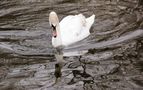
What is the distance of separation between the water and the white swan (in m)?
0.15

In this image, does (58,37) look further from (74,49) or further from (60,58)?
(60,58)

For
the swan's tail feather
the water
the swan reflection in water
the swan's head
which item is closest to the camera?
the water

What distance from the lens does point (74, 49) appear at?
11.0m

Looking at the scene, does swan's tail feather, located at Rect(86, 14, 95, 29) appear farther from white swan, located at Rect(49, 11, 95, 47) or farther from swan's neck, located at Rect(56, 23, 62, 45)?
swan's neck, located at Rect(56, 23, 62, 45)

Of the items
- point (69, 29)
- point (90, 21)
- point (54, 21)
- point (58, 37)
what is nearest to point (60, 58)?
point (58, 37)

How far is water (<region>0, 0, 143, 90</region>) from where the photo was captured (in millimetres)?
9609

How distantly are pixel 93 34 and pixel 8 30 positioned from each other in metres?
2.07

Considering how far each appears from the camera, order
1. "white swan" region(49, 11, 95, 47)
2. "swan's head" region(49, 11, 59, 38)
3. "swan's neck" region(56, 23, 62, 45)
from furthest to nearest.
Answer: "swan's neck" region(56, 23, 62, 45) < "white swan" region(49, 11, 95, 47) < "swan's head" region(49, 11, 59, 38)

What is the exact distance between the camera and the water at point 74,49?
9609mm

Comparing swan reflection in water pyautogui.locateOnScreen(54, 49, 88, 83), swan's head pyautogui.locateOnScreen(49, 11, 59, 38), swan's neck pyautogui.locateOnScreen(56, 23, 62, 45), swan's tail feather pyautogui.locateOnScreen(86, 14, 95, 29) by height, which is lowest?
swan reflection in water pyautogui.locateOnScreen(54, 49, 88, 83)

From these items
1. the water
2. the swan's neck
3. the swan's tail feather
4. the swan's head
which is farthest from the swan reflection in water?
the swan's tail feather

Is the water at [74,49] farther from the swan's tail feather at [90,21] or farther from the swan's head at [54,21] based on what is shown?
the swan's head at [54,21]

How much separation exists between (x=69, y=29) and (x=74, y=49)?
695 millimetres

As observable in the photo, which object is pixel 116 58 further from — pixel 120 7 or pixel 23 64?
pixel 120 7
